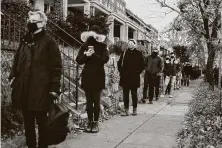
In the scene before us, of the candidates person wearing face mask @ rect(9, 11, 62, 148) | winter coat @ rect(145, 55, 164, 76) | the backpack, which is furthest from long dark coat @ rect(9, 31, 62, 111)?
winter coat @ rect(145, 55, 164, 76)

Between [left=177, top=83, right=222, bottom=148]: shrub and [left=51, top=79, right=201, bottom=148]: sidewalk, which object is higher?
[left=177, top=83, right=222, bottom=148]: shrub

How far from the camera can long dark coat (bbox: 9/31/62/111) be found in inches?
190

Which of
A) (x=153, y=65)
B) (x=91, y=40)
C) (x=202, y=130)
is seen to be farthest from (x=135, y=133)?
(x=153, y=65)

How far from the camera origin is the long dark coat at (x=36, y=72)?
15.9 feet

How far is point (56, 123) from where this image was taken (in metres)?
4.94

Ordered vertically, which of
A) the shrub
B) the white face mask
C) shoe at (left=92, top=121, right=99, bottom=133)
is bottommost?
the shrub

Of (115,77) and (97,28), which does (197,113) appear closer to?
(115,77)

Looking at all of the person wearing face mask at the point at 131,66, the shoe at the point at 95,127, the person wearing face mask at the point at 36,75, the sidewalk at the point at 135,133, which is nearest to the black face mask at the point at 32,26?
the person wearing face mask at the point at 36,75

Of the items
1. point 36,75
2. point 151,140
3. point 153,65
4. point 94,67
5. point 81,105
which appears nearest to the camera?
point 36,75

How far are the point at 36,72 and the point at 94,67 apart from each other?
2345mm

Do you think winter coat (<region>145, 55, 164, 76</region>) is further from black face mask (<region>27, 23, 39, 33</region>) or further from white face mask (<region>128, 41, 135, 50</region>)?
black face mask (<region>27, 23, 39, 33</region>)

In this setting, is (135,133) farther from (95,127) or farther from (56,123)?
(56,123)

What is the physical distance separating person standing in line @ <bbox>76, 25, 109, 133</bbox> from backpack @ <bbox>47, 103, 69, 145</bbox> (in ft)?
6.87

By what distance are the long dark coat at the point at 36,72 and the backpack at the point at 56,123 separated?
0.11 m
